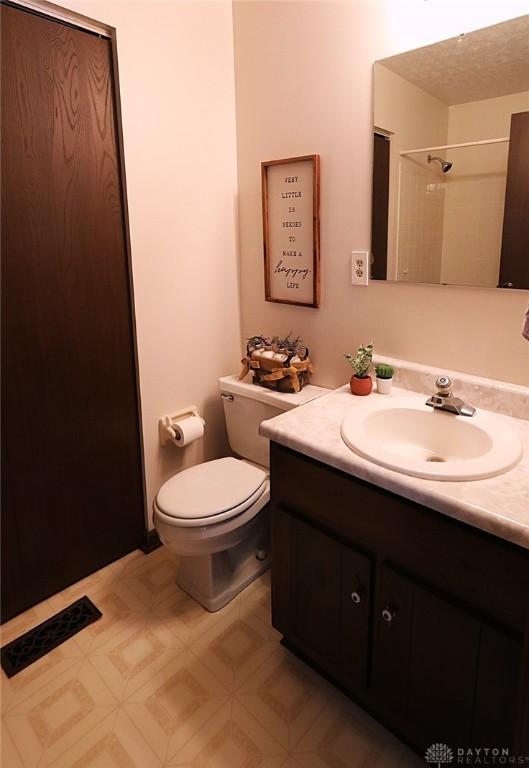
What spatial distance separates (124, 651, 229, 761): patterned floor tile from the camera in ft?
4.34

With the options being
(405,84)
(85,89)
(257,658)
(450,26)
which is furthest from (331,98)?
(257,658)

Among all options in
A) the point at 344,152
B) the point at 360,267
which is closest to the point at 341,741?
the point at 360,267

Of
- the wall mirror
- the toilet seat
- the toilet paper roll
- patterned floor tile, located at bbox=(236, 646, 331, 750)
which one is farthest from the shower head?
patterned floor tile, located at bbox=(236, 646, 331, 750)

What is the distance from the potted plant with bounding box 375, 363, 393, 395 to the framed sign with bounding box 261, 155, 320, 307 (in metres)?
0.42

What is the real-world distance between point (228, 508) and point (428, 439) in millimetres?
684

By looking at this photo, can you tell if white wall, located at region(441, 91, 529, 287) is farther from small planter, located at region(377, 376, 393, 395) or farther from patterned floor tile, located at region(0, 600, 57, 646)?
patterned floor tile, located at region(0, 600, 57, 646)

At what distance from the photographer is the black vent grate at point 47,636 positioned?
1554 mm

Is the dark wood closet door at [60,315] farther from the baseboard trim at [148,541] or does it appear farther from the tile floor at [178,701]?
the tile floor at [178,701]

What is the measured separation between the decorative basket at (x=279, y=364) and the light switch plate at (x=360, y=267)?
36 cm

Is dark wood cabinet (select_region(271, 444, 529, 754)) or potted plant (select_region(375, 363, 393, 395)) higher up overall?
potted plant (select_region(375, 363, 393, 395))

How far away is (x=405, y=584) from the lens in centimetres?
111

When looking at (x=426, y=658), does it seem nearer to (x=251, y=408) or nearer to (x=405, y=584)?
(x=405, y=584)

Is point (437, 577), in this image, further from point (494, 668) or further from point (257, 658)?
point (257, 658)

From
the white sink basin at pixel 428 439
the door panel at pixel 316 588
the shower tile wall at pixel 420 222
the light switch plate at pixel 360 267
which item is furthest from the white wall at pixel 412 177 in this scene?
the door panel at pixel 316 588
